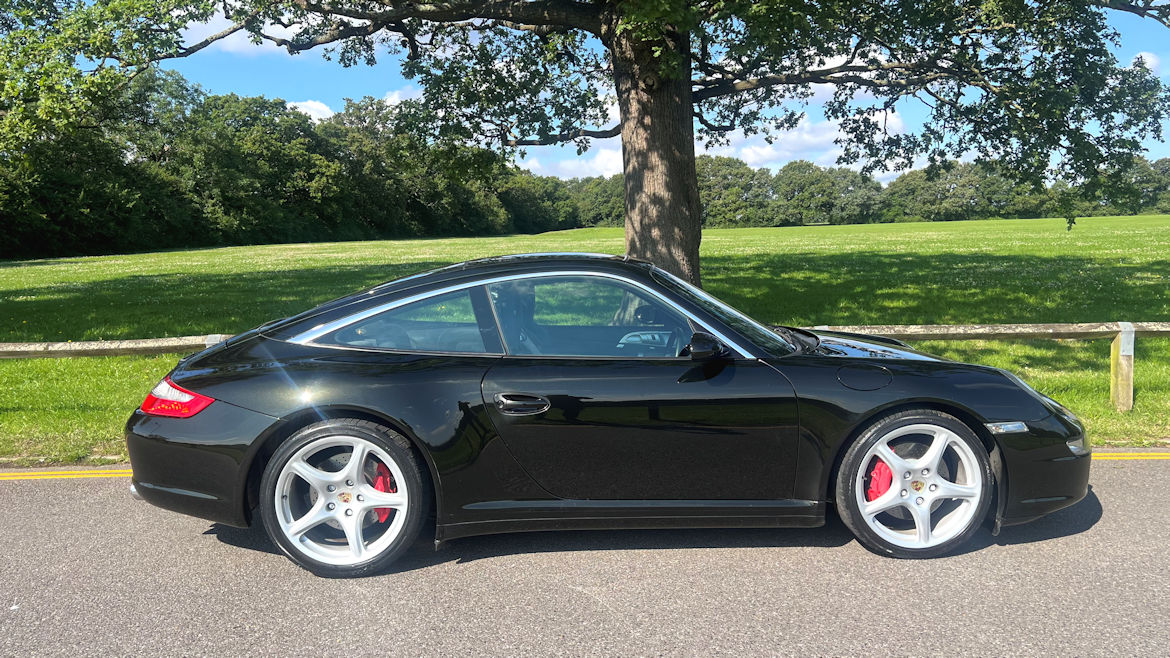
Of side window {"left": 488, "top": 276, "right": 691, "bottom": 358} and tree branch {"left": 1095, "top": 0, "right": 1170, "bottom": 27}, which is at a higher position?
tree branch {"left": 1095, "top": 0, "right": 1170, "bottom": 27}

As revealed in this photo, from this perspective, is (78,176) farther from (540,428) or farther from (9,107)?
(540,428)

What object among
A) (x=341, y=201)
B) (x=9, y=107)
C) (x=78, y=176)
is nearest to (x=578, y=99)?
(x=9, y=107)

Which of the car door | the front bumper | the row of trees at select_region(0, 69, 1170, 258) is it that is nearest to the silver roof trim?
the car door

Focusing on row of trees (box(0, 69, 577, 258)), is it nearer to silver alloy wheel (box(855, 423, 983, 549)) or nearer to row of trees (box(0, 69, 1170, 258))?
row of trees (box(0, 69, 1170, 258))

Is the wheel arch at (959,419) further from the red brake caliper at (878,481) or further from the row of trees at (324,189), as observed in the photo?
the row of trees at (324,189)

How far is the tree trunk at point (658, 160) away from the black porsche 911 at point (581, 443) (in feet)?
19.2

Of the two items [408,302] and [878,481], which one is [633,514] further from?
[408,302]

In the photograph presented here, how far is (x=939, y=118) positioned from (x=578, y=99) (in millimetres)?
6013

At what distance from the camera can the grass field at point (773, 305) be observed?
248 inches

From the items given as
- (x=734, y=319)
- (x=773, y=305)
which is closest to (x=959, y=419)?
(x=734, y=319)

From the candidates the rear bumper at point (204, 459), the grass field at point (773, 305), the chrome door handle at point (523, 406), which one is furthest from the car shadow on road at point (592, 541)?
the grass field at point (773, 305)

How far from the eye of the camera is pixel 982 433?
3.57 m

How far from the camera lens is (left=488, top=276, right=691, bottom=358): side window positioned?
3.67 m

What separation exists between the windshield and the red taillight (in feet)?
7.08
